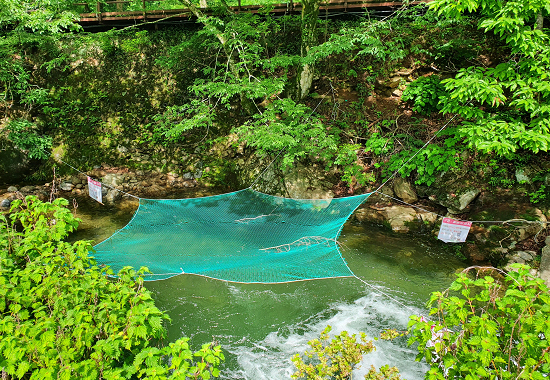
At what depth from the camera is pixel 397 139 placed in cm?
558

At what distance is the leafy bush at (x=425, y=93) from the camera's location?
5352 millimetres

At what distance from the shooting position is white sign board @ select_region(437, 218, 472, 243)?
333cm

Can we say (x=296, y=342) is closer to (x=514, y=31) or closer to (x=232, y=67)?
(x=514, y=31)

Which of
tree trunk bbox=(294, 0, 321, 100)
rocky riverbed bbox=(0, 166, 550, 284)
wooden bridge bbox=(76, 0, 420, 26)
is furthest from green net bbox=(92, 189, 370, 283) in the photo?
wooden bridge bbox=(76, 0, 420, 26)

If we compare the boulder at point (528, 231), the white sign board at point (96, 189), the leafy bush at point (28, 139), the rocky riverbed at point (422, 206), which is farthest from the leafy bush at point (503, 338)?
the leafy bush at point (28, 139)

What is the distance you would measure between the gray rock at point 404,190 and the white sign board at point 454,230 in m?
1.87

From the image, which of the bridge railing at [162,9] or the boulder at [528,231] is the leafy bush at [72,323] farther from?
the bridge railing at [162,9]

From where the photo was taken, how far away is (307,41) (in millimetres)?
5770

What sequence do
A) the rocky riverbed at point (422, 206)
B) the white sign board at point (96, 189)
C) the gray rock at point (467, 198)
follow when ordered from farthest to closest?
the gray rock at point (467, 198) < the white sign board at point (96, 189) < the rocky riverbed at point (422, 206)

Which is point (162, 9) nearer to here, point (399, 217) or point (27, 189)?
point (27, 189)

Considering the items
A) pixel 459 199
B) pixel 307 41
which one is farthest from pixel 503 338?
pixel 307 41

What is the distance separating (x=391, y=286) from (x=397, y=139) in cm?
275

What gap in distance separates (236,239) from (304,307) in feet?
3.55

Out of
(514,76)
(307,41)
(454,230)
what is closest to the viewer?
Answer: (454,230)
